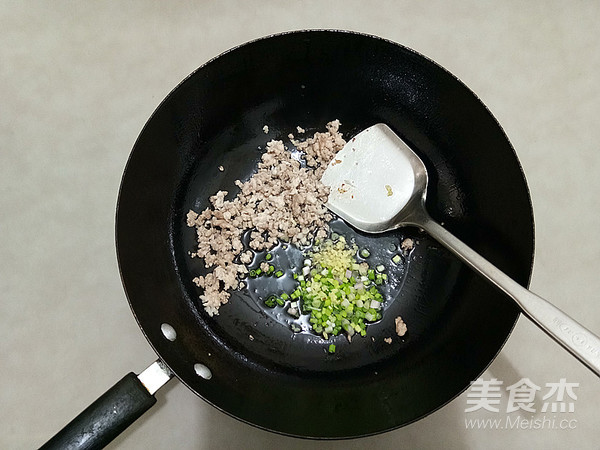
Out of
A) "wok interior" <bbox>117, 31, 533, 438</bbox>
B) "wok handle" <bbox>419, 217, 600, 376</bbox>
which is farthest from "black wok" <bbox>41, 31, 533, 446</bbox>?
"wok handle" <bbox>419, 217, 600, 376</bbox>

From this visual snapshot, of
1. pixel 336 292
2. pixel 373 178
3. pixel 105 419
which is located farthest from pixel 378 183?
pixel 105 419

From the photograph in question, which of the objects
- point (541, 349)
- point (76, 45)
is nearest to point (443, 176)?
point (541, 349)

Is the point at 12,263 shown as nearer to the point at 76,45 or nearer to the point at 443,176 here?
the point at 76,45

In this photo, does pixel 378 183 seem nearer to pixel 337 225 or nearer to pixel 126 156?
pixel 337 225

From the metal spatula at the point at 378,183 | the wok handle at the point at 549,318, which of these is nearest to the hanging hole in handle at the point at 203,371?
the metal spatula at the point at 378,183

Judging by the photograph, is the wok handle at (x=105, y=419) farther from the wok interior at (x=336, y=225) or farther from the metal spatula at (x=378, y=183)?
the metal spatula at (x=378, y=183)

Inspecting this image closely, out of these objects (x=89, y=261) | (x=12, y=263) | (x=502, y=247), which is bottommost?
(x=502, y=247)
